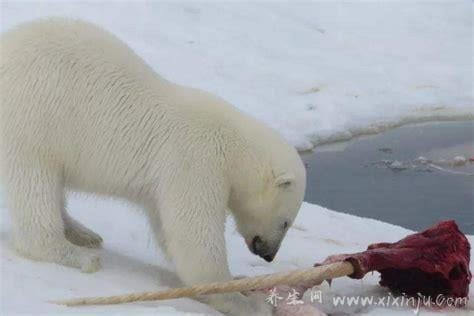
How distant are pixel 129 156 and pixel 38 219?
54cm

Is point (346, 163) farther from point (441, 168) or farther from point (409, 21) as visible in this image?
point (409, 21)

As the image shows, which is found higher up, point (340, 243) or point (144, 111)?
point (144, 111)

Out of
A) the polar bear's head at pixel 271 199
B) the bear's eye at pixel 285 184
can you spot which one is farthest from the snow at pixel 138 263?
the bear's eye at pixel 285 184

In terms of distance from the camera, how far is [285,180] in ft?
15.9

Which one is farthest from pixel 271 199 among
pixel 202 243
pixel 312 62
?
pixel 312 62

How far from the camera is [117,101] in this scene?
5.00 metres

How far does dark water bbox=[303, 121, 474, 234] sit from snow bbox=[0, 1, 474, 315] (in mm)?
407

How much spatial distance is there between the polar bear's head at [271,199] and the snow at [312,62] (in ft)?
2.74

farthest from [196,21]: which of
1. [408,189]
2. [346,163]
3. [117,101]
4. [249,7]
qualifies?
[117,101]

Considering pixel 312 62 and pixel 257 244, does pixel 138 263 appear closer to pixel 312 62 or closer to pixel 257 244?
pixel 257 244

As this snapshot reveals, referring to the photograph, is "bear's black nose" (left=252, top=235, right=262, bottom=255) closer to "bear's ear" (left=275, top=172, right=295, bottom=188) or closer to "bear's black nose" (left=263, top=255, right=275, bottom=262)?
"bear's black nose" (left=263, top=255, right=275, bottom=262)

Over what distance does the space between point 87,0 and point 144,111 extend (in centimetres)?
731

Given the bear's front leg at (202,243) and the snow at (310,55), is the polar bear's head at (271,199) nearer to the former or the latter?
the bear's front leg at (202,243)

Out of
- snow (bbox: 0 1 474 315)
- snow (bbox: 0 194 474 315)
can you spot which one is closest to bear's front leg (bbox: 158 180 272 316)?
snow (bbox: 0 194 474 315)
